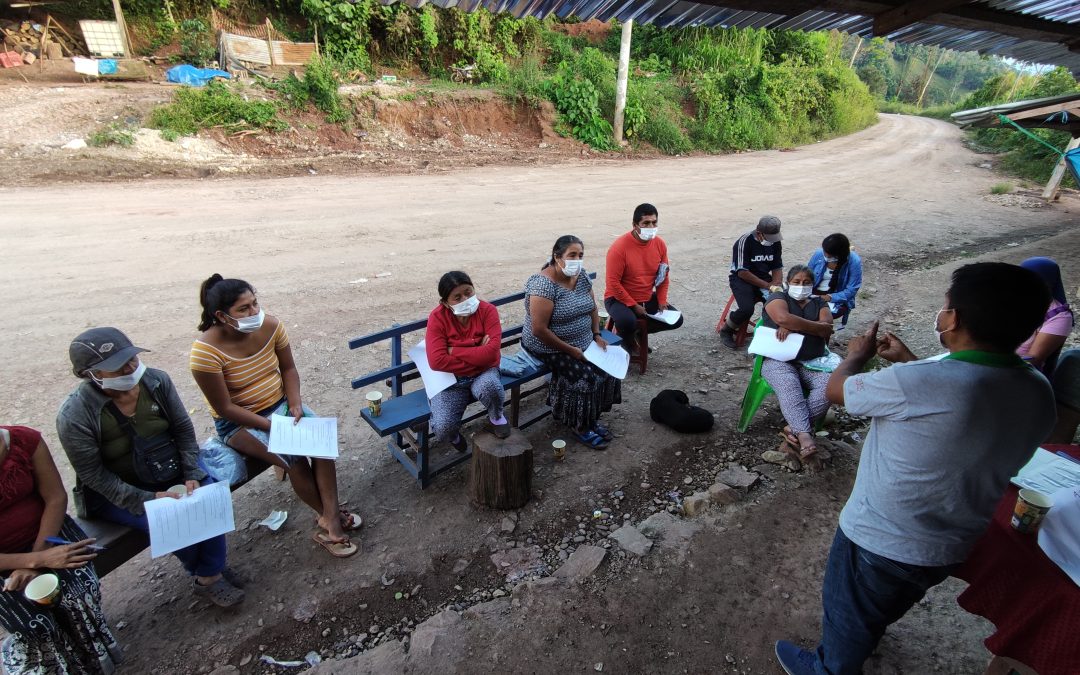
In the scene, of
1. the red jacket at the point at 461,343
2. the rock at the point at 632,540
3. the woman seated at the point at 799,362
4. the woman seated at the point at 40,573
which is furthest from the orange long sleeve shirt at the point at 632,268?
the woman seated at the point at 40,573

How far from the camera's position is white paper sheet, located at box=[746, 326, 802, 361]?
14.1 feet

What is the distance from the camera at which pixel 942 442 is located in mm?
1839

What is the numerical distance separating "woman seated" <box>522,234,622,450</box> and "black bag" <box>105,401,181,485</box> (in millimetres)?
2394

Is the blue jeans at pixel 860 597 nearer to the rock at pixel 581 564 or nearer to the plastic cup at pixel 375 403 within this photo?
the rock at pixel 581 564

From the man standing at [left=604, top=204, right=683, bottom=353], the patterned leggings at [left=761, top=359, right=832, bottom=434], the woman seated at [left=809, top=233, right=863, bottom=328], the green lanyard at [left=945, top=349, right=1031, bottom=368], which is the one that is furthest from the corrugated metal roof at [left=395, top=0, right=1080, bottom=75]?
the green lanyard at [left=945, top=349, right=1031, bottom=368]

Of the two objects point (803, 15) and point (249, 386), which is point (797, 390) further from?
point (249, 386)

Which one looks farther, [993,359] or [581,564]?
[581,564]

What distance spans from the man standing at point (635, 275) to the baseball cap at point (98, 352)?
3843 millimetres

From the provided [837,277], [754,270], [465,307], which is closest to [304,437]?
[465,307]

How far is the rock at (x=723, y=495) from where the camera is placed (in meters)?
3.73

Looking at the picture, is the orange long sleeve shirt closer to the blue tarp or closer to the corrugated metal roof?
the corrugated metal roof

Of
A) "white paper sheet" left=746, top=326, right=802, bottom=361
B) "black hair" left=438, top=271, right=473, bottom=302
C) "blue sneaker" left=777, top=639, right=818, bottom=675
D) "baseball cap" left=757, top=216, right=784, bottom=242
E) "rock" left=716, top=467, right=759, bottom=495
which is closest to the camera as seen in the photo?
"blue sneaker" left=777, top=639, right=818, bottom=675

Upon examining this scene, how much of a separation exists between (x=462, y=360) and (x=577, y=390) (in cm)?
101

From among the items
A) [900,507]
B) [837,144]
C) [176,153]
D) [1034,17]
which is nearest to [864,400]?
[900,507]
